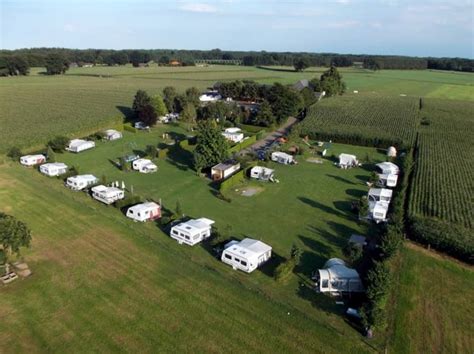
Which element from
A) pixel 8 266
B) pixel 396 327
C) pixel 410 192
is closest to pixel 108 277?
pixel 8 266

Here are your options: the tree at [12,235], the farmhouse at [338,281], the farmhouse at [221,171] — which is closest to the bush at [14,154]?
the tree at [12,235]

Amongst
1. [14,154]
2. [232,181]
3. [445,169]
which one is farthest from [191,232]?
[445,169]

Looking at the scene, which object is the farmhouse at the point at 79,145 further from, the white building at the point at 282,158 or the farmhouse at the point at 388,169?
the farmhouse at the point at 388,169

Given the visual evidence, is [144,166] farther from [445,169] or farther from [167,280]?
[445,169]

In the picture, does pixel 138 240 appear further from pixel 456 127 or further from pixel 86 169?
pixel 456 127

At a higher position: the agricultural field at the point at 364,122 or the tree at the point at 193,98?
the tree at the point at 193,98

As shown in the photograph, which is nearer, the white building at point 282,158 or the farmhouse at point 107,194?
the farmhouse at point 107,194

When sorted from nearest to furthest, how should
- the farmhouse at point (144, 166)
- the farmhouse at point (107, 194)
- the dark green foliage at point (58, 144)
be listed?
1. the farmhouse at point (107, 194)
2. the farmhouse at point (144, 166)
3. the dark green foliage at point (58, 144)
